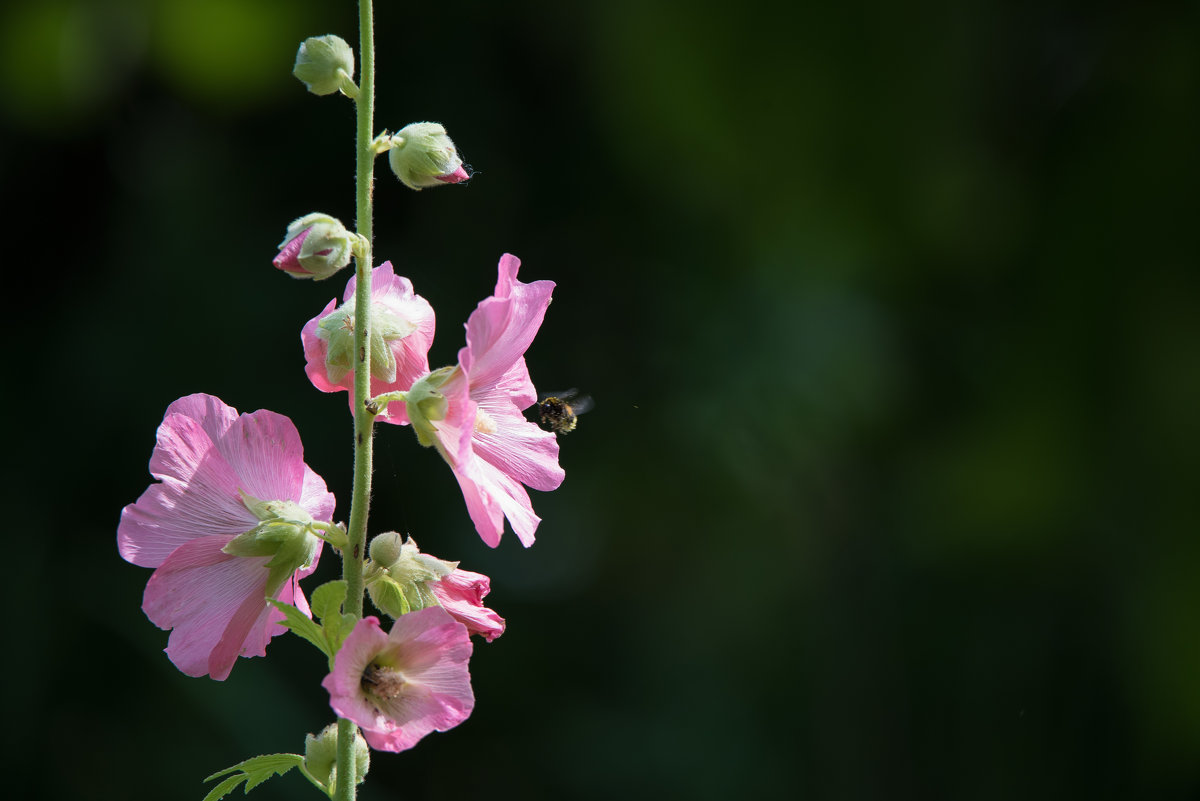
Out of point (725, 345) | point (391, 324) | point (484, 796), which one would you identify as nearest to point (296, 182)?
point (725, 345)

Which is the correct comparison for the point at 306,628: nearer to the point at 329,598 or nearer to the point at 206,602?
the point at 329,598

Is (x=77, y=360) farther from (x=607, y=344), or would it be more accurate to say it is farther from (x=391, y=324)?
(x=391, y=324)

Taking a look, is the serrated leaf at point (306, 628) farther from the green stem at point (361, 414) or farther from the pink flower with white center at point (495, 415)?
the pink flower with white center at point (495, 415)

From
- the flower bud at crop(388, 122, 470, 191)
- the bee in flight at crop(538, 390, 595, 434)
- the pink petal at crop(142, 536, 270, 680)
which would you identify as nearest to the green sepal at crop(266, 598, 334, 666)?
the pink petal at crop(142, 536, 270, 680)

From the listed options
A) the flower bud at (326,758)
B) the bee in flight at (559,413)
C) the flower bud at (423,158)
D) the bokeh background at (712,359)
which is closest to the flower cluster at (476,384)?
the flower bud at (423,158)

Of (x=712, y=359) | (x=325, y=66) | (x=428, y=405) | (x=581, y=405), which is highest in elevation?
(x=325, y=66)

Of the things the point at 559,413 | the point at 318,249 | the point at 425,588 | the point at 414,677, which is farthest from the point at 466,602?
the point at 559,413
